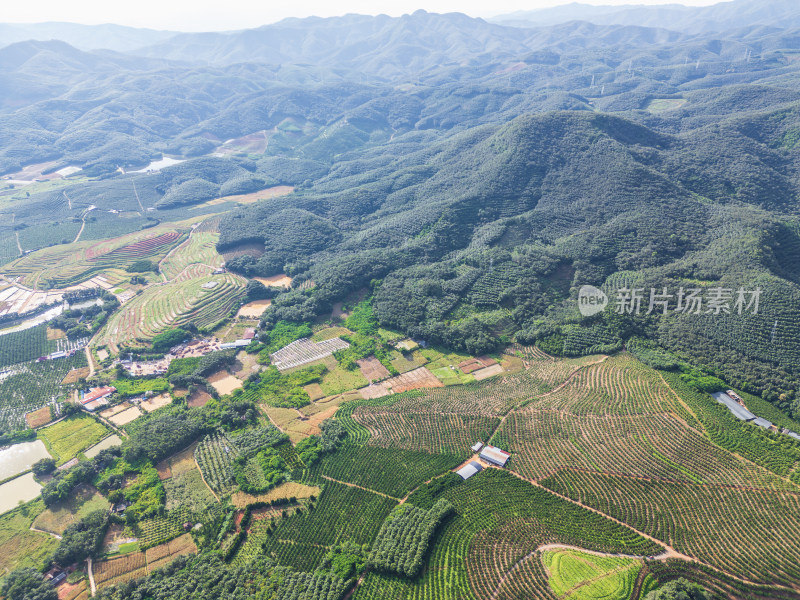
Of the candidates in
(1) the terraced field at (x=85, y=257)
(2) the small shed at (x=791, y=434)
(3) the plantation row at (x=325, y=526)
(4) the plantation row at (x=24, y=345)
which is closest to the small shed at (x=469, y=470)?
(3) the plantation row at (x=325, y=526)

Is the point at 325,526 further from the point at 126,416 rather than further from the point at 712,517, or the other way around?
the point at 712,517

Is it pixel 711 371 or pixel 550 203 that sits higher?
pixel 550 203

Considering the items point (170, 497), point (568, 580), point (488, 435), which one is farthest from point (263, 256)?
point (568, 580)

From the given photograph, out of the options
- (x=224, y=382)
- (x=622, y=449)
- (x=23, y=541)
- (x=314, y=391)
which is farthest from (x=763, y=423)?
(x=23, y=541)

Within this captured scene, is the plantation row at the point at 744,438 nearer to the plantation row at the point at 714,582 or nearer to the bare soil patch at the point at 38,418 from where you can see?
the plantation row at the point at 714,582

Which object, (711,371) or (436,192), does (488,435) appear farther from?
(436,192)

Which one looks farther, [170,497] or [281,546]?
[170,497]
